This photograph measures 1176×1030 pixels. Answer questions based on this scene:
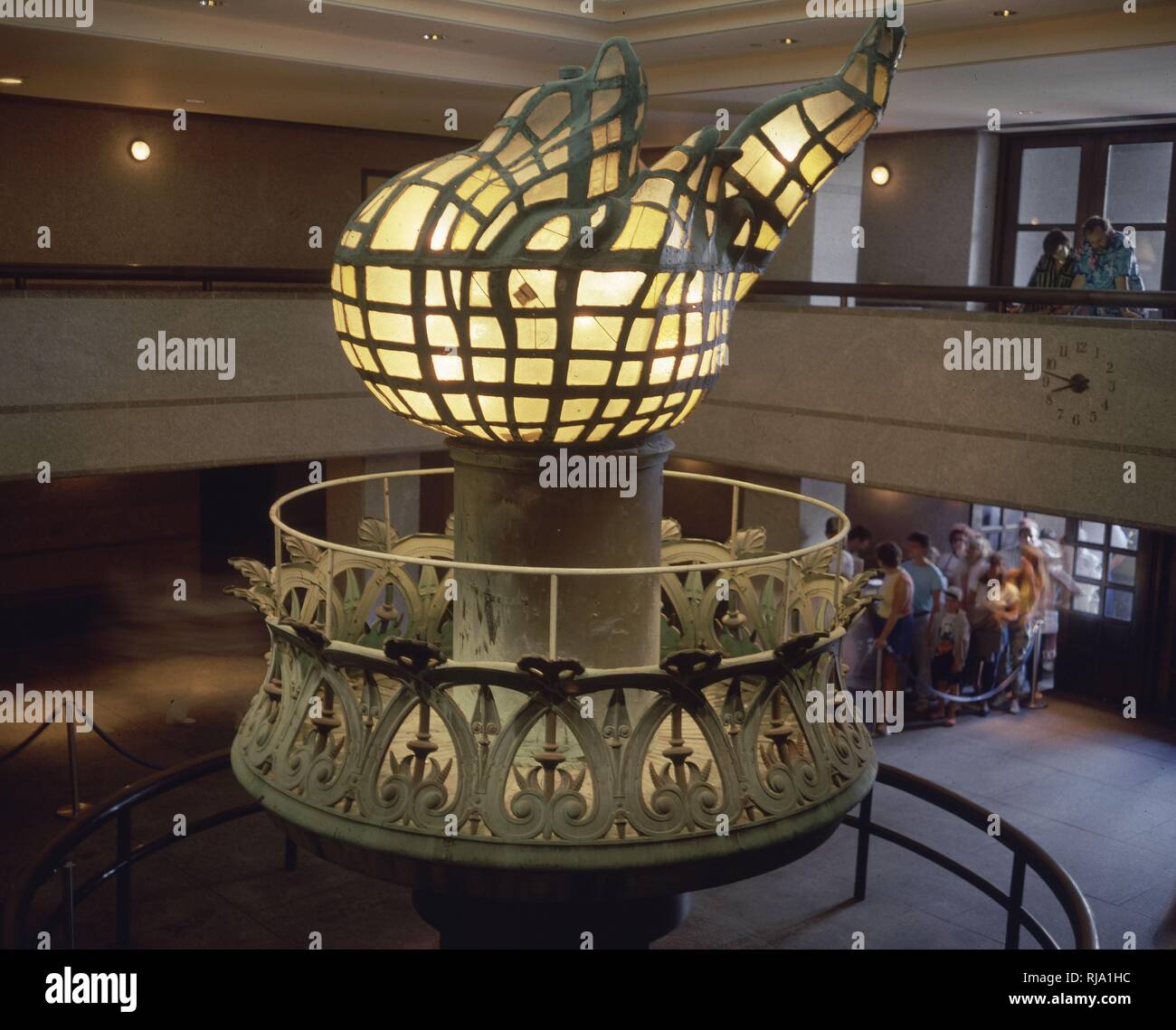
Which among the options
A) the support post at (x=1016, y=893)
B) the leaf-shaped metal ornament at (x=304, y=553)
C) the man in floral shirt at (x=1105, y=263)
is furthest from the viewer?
the man in floral shirt at (x=1105, y=263)

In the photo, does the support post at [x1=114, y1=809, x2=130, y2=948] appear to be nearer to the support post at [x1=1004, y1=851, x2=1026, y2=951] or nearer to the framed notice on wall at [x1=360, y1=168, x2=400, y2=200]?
the support post at [x1=1004, y1=851, x2=1026, y2=951]

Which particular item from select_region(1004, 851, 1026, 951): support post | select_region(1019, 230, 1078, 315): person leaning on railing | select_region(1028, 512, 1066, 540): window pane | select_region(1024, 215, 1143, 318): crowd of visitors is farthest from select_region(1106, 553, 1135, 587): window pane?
select_region(1004, 851, 1026, 951): support post

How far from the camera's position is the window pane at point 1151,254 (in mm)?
14148

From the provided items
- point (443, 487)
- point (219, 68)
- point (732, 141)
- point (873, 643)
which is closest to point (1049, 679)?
Answer: point (873, 643)

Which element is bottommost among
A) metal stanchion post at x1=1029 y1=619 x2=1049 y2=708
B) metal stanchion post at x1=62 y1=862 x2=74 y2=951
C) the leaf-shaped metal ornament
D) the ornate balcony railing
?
metal stanchion post at x1=1029 y1=619 x2=1049 y2=708

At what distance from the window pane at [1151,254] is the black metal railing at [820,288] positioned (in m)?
1.71

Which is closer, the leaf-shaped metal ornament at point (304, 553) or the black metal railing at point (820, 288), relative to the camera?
the leaf-shaped metal ornament at point (304, 553)

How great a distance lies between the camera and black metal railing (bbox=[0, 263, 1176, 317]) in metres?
10.0

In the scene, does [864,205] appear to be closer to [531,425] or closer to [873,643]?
[873,643]

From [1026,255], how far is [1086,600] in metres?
4.09

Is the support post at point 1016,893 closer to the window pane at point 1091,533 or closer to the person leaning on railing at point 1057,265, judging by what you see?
the person leaning on railing at point 1057,265

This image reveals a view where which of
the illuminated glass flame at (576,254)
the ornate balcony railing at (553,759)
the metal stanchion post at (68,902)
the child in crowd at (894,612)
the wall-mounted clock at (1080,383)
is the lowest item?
the metal stanchion post at (68,902)

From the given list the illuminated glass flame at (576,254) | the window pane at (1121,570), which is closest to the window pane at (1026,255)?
the window pane at (1121,570)

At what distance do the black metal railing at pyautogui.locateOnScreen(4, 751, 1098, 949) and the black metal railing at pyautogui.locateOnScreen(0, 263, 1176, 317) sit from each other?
4.41 metres
